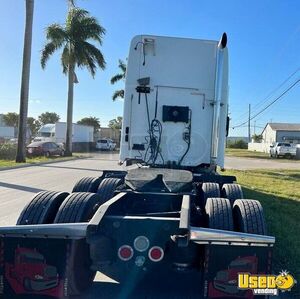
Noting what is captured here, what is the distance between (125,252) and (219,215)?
118 centimetres

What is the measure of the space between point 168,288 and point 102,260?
1281mm

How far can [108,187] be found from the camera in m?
5.92

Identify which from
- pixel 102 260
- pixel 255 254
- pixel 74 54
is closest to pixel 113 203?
pixel 102 260

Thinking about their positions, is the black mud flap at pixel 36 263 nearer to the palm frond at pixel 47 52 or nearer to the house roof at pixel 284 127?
the palm frond at pixel 47 52

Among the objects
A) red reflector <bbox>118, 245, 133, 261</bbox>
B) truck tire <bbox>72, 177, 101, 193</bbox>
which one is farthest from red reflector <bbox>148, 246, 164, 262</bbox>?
truck tire <bbox>72, 177, 101, 193</bbox>

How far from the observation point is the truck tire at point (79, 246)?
3887mm

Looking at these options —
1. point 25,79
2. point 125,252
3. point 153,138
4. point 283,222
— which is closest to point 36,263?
point 125,252

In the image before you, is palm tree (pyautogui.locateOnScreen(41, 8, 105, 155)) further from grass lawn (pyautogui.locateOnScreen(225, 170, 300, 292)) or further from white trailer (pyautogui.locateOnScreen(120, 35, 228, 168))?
white trailer (pyautogui.locateOnScreen(120, 35, 228, 168))

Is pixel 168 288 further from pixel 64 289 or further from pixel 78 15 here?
pixel 78 15

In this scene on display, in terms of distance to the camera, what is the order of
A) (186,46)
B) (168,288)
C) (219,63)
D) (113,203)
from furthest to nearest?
(186,46), (219,63), (168,288), (113,203)

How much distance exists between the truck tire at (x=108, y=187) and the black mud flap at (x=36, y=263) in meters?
1.96

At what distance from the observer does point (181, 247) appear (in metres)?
3.67

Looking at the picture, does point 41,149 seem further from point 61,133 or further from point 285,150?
point 285,150

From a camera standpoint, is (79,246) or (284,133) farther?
(284,133)
